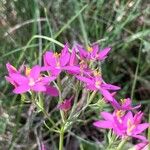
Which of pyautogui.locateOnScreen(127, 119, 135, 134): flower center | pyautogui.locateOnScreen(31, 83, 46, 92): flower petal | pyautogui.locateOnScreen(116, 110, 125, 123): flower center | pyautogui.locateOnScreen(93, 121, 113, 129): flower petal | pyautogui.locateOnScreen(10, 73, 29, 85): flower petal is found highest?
pyautogui.locateOnScreen(10, 73, 29, 85): flower petal

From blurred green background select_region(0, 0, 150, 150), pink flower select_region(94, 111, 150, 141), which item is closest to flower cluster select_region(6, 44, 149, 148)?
pink flower select_region(94, 111, 150, 141)

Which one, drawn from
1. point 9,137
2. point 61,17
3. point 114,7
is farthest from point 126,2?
point 9,137

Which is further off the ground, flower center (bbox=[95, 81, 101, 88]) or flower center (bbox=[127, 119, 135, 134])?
flower center (bbox=[95, 81, 101, 88])

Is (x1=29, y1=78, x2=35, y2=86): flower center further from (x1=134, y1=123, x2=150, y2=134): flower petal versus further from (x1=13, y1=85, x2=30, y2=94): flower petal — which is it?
(x1=134, y1=123, x2=150, y2=134): flower petal

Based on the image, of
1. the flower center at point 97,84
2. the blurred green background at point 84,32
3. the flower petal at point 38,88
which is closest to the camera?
the flower petal at point 38,88

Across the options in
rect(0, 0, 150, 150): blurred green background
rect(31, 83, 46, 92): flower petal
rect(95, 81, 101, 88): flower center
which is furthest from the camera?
rect(0, 0, 150, 150): blurred green background

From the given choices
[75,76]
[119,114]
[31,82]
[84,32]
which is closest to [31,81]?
[31,82]

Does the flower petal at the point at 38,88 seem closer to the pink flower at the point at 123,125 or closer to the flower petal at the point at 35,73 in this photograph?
the flower petal at the point at 35,73

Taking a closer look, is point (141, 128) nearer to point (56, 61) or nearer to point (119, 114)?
point (119, 114)

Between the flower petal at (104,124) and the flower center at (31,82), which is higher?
the flower center at (31,82)

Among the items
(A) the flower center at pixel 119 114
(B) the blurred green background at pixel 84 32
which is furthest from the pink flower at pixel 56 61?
(B) the blurred green background at pixel 84 32
